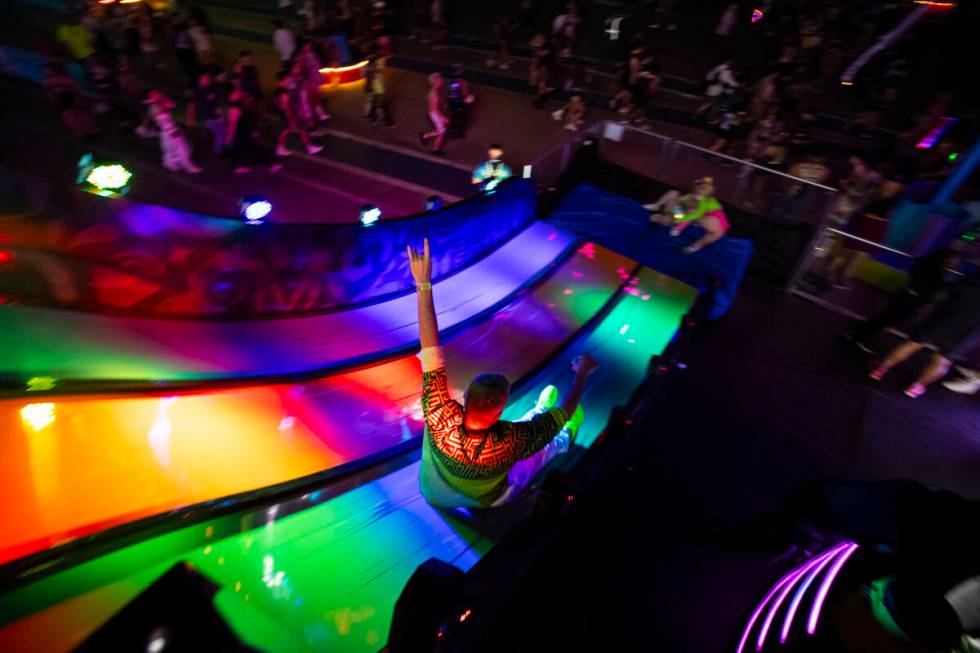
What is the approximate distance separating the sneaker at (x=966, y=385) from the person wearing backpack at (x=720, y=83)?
6.43 meters

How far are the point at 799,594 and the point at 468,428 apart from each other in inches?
88.6

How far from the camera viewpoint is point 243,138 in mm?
7316

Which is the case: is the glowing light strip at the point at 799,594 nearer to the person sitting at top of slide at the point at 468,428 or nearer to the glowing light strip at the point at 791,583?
the glowing light strip at the point at 791,583

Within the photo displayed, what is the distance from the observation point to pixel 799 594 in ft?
8.85

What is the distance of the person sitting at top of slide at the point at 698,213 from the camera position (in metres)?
5.87

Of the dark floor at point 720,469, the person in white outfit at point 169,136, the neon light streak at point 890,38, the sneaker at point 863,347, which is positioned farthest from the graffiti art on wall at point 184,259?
the neon light streak at point 890,38

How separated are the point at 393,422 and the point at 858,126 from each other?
1154cm

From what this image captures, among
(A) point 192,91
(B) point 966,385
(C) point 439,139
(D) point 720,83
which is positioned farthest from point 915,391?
(A) point 192,91

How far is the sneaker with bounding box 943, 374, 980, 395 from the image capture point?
16.0 feet

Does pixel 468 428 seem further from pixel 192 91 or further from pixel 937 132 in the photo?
pixel 937 132

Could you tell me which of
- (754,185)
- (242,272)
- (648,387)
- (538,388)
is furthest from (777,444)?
(242,272)

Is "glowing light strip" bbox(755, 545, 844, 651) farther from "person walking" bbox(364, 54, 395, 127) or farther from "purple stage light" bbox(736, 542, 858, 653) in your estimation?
"person walking" bbox(364, 54, 395, 127)

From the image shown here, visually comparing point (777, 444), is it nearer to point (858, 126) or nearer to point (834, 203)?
point (834, 203)

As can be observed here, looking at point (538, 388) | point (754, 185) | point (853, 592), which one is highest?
point (754, 185)
